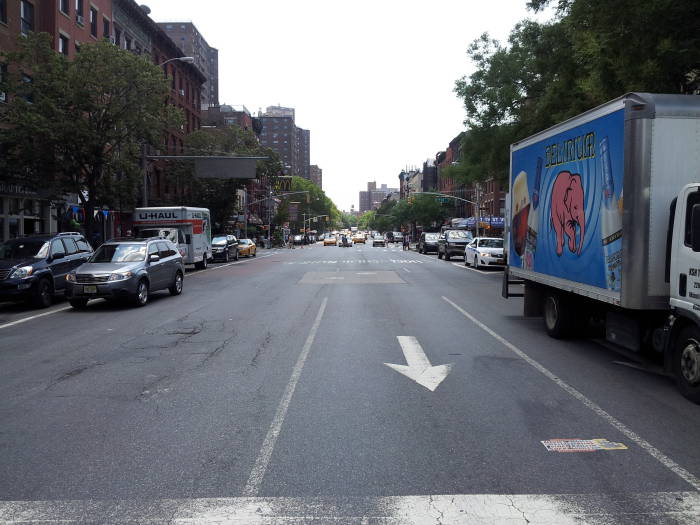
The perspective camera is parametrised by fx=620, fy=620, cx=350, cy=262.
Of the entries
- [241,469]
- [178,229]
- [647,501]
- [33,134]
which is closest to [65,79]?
[33,134]

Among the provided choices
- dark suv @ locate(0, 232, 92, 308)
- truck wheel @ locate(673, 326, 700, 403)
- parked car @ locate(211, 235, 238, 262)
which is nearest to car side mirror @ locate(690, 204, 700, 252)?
truck wheel @ locate(673, 326, 700, 403)

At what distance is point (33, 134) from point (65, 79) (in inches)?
107

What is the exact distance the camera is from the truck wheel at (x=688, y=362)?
648 cm

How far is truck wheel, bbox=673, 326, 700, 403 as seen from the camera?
6480 mm

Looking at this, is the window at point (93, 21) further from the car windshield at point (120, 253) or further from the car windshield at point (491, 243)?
the car windshield at point (120, 253)

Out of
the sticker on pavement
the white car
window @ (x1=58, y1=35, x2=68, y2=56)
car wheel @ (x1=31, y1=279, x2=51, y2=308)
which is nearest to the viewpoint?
the sticker on pavement

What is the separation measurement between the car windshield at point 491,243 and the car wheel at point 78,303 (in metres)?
21.0

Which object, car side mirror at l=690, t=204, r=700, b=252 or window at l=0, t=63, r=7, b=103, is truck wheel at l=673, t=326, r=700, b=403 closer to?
car side mirror at l=690, t=204, r=700, b=252

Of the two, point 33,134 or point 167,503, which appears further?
point 33,134

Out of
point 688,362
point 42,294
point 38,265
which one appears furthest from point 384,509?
point 38,265

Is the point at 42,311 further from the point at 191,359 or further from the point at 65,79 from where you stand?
the point at 65,79

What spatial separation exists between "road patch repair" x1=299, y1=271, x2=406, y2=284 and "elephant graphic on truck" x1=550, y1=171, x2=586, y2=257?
12.9 metres

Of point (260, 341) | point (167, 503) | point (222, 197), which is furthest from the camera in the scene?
point (222, 197)

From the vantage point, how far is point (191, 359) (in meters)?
8.88
